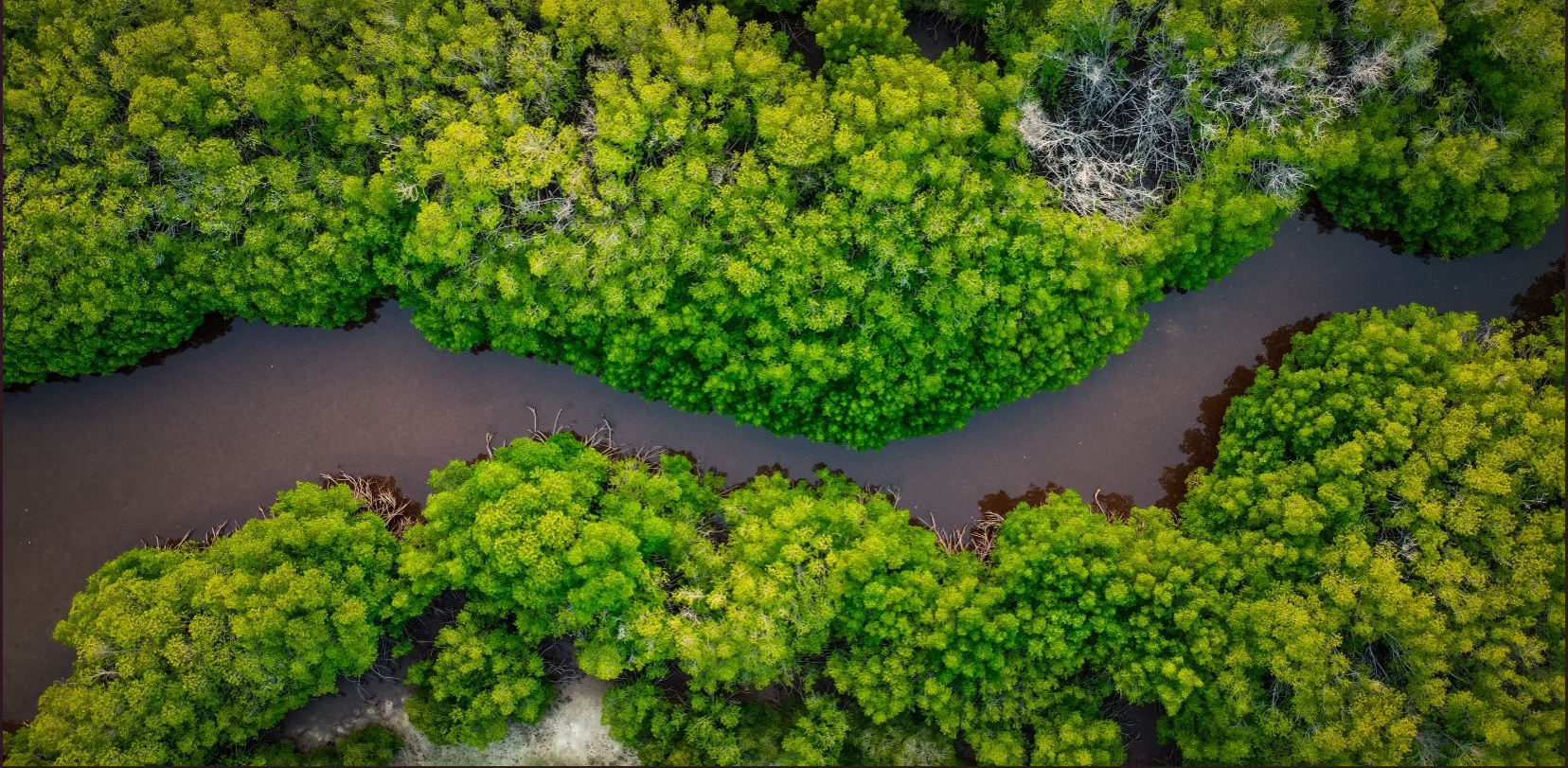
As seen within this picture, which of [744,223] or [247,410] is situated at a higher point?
[744,223]

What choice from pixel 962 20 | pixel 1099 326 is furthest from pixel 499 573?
pixel 962 20

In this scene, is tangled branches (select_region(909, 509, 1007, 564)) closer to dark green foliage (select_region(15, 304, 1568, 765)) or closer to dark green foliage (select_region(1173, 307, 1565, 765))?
dark green foliage (select_region(15, 304, 1568, 765))

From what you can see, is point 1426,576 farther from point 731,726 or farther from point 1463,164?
point 731,726

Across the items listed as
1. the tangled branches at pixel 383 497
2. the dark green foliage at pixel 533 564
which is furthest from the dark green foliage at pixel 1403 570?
the tangled branches at pixel 383 497

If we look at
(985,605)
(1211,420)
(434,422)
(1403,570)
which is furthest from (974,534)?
(434,422)

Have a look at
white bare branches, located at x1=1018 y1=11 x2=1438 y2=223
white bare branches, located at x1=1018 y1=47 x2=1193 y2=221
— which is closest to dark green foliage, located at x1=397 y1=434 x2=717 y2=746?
white bare branches, located at x1=1018 y1=47 x2=1193 y2=221

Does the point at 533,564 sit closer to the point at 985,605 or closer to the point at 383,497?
the point at 383,497
